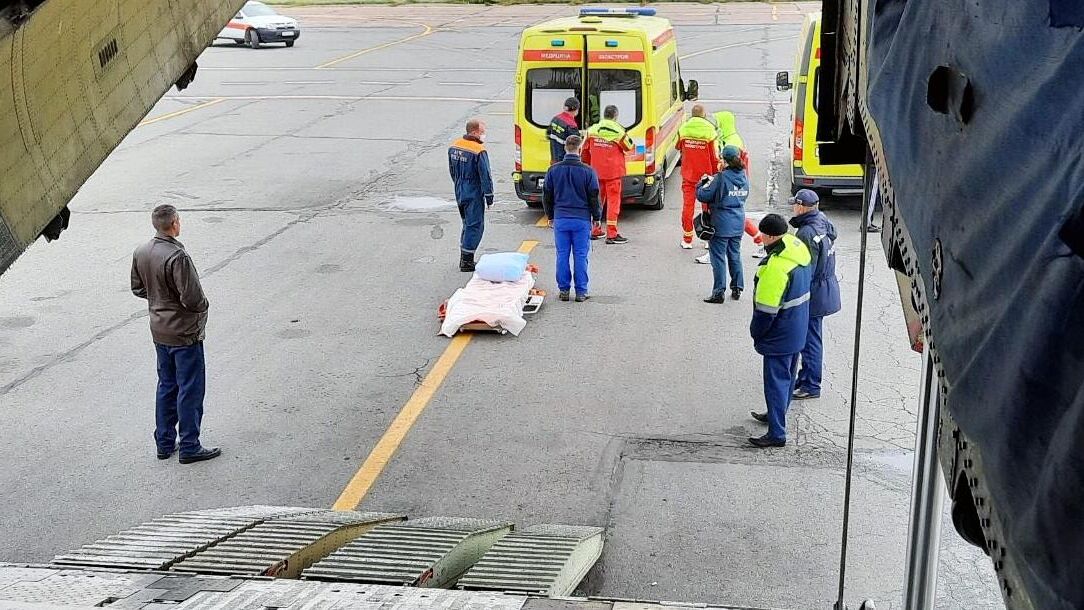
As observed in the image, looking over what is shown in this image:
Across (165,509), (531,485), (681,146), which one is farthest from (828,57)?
(681,146)

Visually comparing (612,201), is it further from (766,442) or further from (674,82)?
(766,442)

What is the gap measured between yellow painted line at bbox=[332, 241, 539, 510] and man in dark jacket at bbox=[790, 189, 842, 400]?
3118 millimetres

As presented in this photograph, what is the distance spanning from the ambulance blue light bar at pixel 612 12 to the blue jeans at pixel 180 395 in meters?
9.42

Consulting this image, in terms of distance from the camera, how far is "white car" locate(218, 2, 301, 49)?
36.8 metres

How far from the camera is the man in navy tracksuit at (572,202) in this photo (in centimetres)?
1189

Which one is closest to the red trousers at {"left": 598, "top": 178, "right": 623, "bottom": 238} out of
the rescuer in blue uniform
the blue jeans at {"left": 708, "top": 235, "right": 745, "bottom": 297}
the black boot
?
the rescuer in blue uniform

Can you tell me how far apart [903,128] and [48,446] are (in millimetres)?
7725

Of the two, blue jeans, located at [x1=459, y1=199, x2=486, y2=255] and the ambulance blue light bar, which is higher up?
the ambulance blue light bar

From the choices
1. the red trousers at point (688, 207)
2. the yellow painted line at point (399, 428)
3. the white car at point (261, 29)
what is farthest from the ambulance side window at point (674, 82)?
the white car at point (261, 29)

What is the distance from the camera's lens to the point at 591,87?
1551 centimetres

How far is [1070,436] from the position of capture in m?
1.64

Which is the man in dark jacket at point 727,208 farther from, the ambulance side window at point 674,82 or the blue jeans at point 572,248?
the ambulance side window at point 674,82

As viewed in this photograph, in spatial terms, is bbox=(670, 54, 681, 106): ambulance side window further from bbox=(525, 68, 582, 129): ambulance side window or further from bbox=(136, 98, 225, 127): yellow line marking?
bbox=(136, 98, 225, 127): yellow line marking

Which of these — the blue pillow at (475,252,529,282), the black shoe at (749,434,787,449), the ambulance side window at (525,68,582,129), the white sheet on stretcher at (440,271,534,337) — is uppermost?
the ambulance side window at (525,68,582,129)
